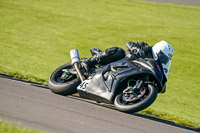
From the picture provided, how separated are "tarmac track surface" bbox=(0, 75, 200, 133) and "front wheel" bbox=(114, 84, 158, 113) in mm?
142

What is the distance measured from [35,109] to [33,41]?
331 inches

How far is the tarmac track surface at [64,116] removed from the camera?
4.06m

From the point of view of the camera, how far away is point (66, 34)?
46.9ft

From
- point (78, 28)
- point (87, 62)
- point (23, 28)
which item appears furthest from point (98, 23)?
point (87, 62)

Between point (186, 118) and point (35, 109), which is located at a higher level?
point (35, 109)

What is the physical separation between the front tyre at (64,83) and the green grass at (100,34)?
1519mm

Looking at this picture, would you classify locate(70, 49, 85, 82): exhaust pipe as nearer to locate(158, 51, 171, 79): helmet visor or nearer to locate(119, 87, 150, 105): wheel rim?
locate(119, 87, 150, 105): wheel rim

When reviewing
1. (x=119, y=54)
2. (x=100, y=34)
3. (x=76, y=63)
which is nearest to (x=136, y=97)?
(x=119, y=54)

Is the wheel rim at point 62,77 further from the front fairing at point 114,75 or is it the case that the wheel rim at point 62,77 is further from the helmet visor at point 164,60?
the helmet visor at point 164,60

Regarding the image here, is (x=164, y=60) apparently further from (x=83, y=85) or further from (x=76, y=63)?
(x=76, y=63)

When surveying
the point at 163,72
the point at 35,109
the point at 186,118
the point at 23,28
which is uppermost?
the point at 163,72

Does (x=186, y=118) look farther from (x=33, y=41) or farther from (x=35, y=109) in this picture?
(x=33, y=41)

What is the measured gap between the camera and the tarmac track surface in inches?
160

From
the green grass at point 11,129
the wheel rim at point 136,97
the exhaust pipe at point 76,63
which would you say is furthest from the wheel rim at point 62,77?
the green grass at point 11,129
